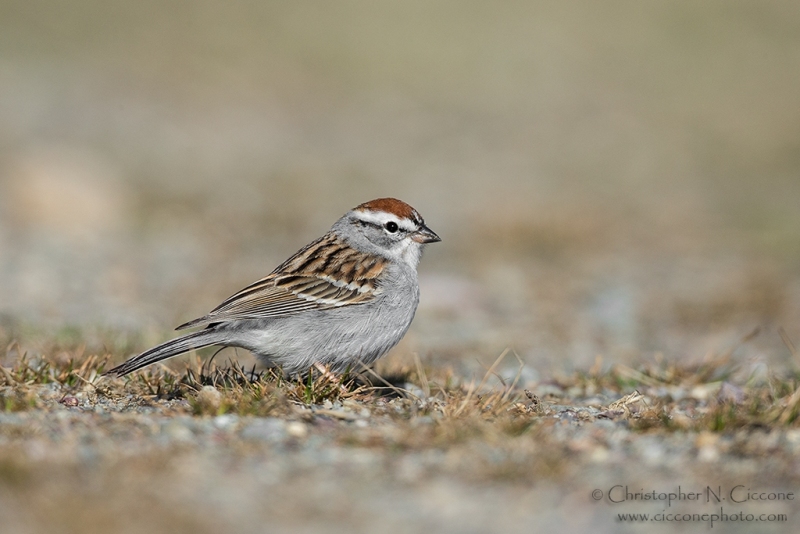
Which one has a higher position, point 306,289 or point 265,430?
point 306,289

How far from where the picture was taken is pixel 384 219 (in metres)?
6.39

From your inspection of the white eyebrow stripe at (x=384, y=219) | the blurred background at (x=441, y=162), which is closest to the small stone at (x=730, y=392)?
the blurred background at (x=441, y=162)

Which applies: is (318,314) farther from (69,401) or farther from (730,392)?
(730,392)

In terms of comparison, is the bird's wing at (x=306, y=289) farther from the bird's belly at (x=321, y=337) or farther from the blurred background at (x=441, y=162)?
the blurred background at (x=441, y=162)

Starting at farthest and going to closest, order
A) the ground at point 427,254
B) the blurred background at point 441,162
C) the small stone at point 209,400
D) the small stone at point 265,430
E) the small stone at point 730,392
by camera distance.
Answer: the blurred background at point 441,162 < the small stone at point 730,392 < the small stone at point 209,400 < the small stone at point 265,430 < the ground at point 427,254

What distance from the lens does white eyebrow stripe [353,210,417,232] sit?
251 inches

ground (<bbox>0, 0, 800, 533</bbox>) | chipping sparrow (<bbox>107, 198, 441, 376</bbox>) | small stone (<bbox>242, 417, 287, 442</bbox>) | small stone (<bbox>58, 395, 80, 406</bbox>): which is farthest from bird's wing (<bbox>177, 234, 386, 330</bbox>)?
small stone (<bbox>242, 417, 287, 442</bbox>)

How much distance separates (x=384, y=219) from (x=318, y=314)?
101cm

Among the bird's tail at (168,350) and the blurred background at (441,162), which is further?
the blurred background at (441,162)

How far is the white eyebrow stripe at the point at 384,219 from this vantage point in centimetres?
639

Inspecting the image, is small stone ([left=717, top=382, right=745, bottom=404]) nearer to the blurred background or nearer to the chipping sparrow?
the blurred background

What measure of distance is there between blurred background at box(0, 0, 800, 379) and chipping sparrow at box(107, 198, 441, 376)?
127cm

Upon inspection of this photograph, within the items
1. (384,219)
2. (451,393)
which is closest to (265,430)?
(451,393)

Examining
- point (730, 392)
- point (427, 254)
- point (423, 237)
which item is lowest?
point (730, 392)
